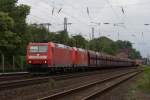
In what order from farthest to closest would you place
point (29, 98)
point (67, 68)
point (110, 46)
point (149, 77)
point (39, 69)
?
1. point (110, 46)
2. point (67, 68)
3. point (39, 69)
4. point (149, 77)
5. point (29, 98)

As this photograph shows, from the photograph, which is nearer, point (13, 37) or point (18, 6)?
point (13, 37)

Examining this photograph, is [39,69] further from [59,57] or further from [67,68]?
[67,68]

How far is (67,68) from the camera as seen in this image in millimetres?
46031

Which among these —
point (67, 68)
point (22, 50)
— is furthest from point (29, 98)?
point (22, 50)

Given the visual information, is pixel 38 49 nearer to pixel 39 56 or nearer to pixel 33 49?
pixel 33 49

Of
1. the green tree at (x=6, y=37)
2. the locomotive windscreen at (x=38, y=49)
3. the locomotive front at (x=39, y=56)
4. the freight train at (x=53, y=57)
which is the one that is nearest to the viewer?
the locomotive front at (x=39, y=56)

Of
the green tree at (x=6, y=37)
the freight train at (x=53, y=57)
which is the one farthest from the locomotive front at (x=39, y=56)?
the green tree at (x=6, y=37)

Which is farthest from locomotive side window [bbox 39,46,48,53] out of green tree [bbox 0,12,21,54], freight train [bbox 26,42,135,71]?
green tree [bbox 0,12,21,54]

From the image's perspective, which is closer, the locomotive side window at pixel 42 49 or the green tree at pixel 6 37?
the locomotive side window at pixel 42 49

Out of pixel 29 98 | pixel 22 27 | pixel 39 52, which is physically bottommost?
pixel 29 98

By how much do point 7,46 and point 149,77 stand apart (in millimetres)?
29982

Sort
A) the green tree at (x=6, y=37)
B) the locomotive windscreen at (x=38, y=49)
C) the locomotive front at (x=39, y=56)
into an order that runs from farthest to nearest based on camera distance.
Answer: the green tree at (x=6, y=37) → the locomotive windscreen at (x=38, y=49) → the locomotive front at (x=39, y=56)

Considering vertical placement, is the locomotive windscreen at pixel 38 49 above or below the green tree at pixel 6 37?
below

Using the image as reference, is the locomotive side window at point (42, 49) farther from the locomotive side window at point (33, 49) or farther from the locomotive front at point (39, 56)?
the locomotive side window at point (33, 49)
